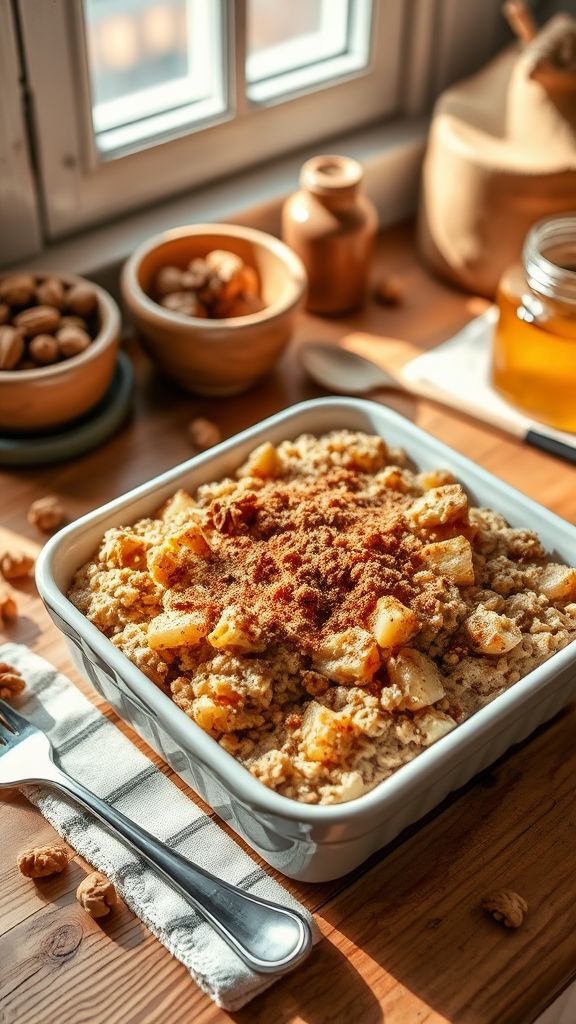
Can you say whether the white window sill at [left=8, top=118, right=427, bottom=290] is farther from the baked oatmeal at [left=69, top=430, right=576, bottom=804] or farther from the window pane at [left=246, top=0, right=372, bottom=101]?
the baked oatmeal at [left=69, top=430, right=576, bottom=804]

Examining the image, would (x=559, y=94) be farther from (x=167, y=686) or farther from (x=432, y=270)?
(x=167, y=686)

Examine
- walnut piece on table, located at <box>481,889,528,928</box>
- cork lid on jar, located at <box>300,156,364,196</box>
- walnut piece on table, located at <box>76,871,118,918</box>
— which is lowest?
walnut piece on table, located at <box>481,889,528,928</box>

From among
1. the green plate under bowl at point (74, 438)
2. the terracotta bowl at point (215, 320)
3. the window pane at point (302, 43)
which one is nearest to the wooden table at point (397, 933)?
the green plate under bowl at point (74, 438)

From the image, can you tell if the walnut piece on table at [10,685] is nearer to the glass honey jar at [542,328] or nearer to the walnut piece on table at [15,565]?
the walnut piece on table at [15,565]

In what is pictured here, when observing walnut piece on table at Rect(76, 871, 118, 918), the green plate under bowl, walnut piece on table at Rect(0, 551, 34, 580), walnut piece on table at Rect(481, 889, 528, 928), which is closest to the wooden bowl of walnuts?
the green plate under bowl

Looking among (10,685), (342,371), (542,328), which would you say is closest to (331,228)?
(342,371)

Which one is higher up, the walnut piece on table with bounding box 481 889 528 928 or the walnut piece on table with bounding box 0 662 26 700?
the walnut piece on table with bounding box 0 662 26 700

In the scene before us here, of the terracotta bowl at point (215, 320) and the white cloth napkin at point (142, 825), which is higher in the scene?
the terracotta bowl at point (215, 320)

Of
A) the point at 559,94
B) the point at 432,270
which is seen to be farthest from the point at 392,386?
the point at 559,94
